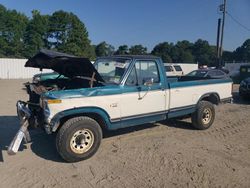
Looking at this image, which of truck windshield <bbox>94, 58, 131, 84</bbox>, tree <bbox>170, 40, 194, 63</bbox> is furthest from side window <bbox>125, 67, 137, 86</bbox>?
tree <bbox>170, 40, 194, 63</bbox>

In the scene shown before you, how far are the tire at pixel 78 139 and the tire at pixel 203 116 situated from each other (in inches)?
121

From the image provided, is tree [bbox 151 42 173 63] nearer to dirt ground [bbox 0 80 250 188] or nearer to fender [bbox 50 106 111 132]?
dirt ground [bbox 0 80 250 188]

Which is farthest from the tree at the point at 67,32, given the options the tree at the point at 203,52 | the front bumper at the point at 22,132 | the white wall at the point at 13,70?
the front bumper at the point at 22,132

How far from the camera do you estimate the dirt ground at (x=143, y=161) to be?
175 inches

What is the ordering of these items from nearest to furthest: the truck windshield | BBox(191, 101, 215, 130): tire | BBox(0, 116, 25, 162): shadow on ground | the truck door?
the truck door < the truck windshield < BBox(0, 116, 25, 162): shadow on ground < BBox(191, 101, 215, 130): tire

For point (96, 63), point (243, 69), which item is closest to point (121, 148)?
point (96, 63)

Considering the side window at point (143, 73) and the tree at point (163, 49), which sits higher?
the tree at point (163, 49)

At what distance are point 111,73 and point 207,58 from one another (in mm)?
80646

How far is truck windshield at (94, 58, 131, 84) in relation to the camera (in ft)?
19.4

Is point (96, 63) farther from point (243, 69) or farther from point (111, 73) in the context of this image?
point (243, 69)

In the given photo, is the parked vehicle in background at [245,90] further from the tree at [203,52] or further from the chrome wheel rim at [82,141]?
the tree at [203,52]

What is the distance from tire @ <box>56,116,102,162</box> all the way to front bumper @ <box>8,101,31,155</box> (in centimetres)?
62

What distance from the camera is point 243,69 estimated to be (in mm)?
25328

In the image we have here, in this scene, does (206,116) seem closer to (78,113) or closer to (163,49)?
(78,113)
